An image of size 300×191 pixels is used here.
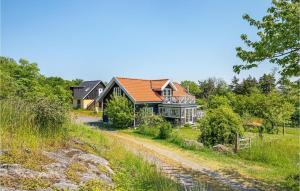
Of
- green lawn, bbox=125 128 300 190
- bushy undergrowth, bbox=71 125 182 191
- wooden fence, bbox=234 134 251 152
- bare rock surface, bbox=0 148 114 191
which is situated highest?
bare rock surface, bbox=0 148 114 191

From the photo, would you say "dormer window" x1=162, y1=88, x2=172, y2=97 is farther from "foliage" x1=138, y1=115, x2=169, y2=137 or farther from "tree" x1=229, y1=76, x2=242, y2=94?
"tree" x1=229, y1=76, x2=242, y2=94

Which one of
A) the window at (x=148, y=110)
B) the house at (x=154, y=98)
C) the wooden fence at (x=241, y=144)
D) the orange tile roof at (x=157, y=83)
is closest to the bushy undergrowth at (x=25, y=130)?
the wooden fence at (x=241, y=144)

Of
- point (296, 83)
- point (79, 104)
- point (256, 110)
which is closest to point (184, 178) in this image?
point (296, 83)

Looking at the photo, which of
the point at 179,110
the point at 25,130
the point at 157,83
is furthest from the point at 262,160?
the point at 157,83

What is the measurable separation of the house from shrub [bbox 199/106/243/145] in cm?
1167

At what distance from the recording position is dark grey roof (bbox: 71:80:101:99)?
172ft

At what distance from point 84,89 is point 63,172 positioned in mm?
48863

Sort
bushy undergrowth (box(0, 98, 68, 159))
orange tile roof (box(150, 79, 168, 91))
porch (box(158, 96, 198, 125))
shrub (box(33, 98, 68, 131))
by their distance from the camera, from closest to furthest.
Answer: bushy undergrowth (box(0, 98, 68, 159)), shrub (box(33, 98, 68, 131)), porch (box(158, 96, 198, 125)), orange tile roof (box(150, 79, 168, 91))

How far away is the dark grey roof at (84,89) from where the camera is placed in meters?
52.4

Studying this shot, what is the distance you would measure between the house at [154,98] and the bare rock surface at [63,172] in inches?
814

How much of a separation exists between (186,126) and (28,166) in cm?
2530

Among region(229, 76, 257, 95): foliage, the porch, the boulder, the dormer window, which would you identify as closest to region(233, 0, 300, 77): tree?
the boulder

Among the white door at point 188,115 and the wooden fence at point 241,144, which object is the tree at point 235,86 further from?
the wooden fence at point 241,144

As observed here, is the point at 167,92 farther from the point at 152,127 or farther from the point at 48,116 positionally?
the point at 48,116
